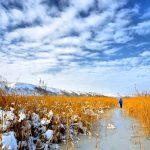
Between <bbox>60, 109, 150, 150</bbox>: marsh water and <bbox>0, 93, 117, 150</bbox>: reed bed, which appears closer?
<bbox>0, 93, 117, 150</bbox>: reed bed

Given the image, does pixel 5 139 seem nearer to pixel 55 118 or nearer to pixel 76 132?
pixel 55 118

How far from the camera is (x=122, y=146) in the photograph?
5715mm

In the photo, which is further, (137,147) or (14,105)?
(137,147)

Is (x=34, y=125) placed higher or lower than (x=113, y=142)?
higher

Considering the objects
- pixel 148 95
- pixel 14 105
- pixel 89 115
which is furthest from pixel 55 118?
pixel 148 95

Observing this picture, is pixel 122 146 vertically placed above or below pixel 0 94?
below

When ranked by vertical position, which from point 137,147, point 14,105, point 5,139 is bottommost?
point 137,147

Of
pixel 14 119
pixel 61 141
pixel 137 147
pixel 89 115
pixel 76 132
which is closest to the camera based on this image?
pixel 14 119

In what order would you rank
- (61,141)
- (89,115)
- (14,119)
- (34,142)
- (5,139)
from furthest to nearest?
(89,115) < (61,141) < (34,142) < (14,119) < (5,139)

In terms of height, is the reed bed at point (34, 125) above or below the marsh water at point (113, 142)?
above

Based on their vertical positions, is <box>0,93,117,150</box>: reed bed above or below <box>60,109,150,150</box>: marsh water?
above

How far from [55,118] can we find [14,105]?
1356 mm

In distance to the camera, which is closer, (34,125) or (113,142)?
(34,125)

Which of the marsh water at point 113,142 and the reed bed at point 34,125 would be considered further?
A: the marsh water at point 113,142
